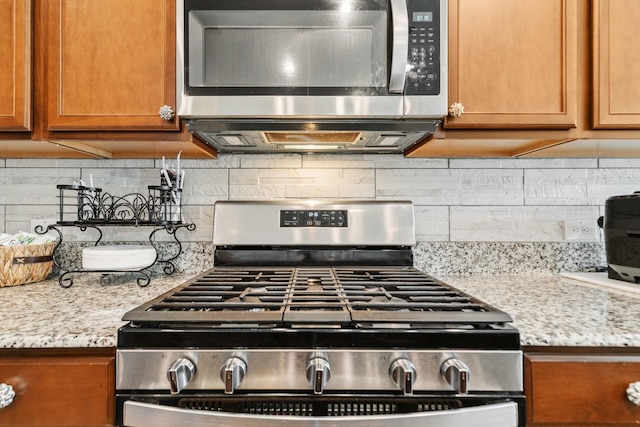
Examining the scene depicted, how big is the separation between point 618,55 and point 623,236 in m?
0.56

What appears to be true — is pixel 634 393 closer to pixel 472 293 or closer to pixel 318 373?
pixel 472 293

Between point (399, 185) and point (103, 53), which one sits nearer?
point (103, 53)

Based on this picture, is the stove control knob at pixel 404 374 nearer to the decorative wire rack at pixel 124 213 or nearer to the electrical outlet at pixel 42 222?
the decorative wire rack at pixel 124 213

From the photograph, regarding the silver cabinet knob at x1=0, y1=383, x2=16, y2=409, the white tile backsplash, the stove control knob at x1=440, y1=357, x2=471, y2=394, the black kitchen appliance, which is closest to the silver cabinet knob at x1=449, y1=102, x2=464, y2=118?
the white tile backsplash

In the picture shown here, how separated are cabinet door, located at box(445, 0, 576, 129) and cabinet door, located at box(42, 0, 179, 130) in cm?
89

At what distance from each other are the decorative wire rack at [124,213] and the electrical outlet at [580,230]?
149 cm

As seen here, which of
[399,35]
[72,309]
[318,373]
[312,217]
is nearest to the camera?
[318,373]

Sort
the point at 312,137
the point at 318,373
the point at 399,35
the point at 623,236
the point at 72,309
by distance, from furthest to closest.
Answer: the point at 312,137, the point at 623,236, the point at 399,35, the point at 72,309, the point at 318,373

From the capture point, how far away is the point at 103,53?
1120mm

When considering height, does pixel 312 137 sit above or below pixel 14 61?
below

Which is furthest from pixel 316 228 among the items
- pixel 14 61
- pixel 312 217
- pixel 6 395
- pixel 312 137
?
pixel 14 61

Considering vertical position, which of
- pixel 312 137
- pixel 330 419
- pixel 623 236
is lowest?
pixel 330 419

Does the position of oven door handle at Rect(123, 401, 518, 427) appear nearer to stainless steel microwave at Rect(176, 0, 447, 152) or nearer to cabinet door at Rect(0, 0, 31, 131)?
stainless steel microwave at Rect(176, 0, 447, 152)

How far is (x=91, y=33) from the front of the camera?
112cm
